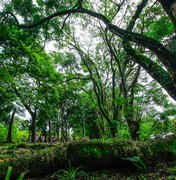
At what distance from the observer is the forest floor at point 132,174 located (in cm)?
187

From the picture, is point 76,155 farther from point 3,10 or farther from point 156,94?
point 156,94

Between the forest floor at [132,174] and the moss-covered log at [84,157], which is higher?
the moss-covered log at [84,157]

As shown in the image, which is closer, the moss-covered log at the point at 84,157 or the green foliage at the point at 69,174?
the green foliage at the point at 69,174

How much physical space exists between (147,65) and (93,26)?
8.38 meters

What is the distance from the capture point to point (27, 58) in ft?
23.7

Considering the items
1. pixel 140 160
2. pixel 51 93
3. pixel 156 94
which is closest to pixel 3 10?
pixel 140 160

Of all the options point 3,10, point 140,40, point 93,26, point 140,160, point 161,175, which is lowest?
point 161,175

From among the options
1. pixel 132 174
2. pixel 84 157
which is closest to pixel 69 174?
pixel 84 157

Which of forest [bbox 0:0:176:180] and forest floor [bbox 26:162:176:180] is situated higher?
forest [bbox 0:0:176:180]

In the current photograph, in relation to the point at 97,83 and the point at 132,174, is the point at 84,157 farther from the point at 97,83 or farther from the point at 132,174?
the point at 97,83

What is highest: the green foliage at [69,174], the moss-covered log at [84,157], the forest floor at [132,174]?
the moss-covered log at [84,157]

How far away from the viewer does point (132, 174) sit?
201cm

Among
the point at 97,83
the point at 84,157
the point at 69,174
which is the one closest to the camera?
the point at 69,174

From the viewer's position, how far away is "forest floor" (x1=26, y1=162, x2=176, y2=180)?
6.13 ft
